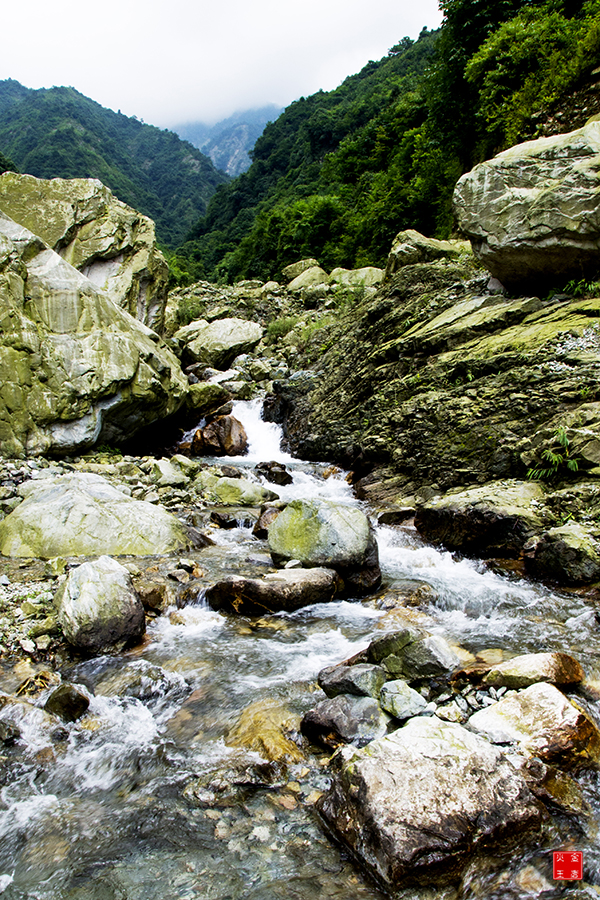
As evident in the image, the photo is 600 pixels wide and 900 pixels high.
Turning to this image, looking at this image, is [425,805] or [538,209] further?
[538,209]

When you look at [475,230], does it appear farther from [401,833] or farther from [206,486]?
[401,833]

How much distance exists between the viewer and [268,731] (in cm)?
379

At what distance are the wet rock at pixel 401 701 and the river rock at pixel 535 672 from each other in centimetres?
62

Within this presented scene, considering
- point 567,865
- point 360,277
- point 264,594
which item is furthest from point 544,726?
point 360,277

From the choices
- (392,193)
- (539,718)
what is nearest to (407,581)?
(539,718)

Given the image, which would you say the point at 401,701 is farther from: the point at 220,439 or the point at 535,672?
the point at 220,439

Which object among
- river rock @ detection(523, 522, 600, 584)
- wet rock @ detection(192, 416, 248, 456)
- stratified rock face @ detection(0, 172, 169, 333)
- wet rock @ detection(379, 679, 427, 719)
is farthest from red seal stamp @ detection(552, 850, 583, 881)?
stratified rock face @ detection(0, 172, 169, 333)

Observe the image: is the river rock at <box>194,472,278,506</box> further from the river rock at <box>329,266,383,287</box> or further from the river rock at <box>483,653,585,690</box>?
the river rock at <box>329,266,383,287</box>

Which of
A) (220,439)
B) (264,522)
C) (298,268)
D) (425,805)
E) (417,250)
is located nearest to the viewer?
(425,805)

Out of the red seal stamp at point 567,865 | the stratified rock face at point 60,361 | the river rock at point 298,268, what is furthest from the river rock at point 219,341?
the red seal stamp at point 567,865

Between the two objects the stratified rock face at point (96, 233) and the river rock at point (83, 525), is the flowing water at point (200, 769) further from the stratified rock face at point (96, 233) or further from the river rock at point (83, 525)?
the stratified rock face at point (96, 233)

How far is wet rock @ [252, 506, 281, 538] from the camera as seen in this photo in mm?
9008

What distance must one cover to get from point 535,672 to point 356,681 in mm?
1410

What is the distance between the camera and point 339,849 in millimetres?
2793
